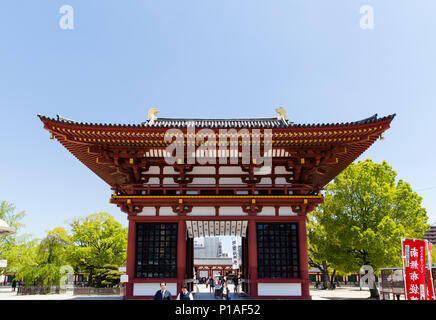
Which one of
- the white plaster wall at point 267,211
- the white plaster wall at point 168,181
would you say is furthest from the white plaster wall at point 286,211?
the white plaster wall at point 168,181

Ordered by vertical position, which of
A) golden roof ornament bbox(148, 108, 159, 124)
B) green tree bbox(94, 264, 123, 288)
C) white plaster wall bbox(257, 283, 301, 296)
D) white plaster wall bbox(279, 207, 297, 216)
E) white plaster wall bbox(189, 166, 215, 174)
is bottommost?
green tree bbox(94, 264, 123, 288)

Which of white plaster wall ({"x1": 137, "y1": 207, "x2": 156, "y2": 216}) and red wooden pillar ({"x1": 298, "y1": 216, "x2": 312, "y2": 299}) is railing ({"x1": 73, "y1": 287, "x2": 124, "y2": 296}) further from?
red wooden pillar ({"x1": 298, "y1": 216, "x2": 312, "y2": 299})

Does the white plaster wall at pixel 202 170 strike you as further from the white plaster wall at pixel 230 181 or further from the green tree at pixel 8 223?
the green tree at pixel 8 223

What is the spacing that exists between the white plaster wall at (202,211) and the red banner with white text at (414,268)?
882 cm

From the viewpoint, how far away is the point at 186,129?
1404cm

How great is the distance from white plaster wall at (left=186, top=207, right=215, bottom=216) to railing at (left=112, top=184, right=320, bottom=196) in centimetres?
80

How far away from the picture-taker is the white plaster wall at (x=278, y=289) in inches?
591

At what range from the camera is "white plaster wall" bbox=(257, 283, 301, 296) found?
15.0 metres

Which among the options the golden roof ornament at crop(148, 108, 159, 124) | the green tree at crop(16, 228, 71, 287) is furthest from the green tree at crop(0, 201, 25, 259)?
the golden roof ornament at crop(148, 108, 159, 124)

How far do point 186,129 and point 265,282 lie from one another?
8.04 metres

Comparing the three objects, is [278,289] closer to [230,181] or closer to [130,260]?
[230,181]
